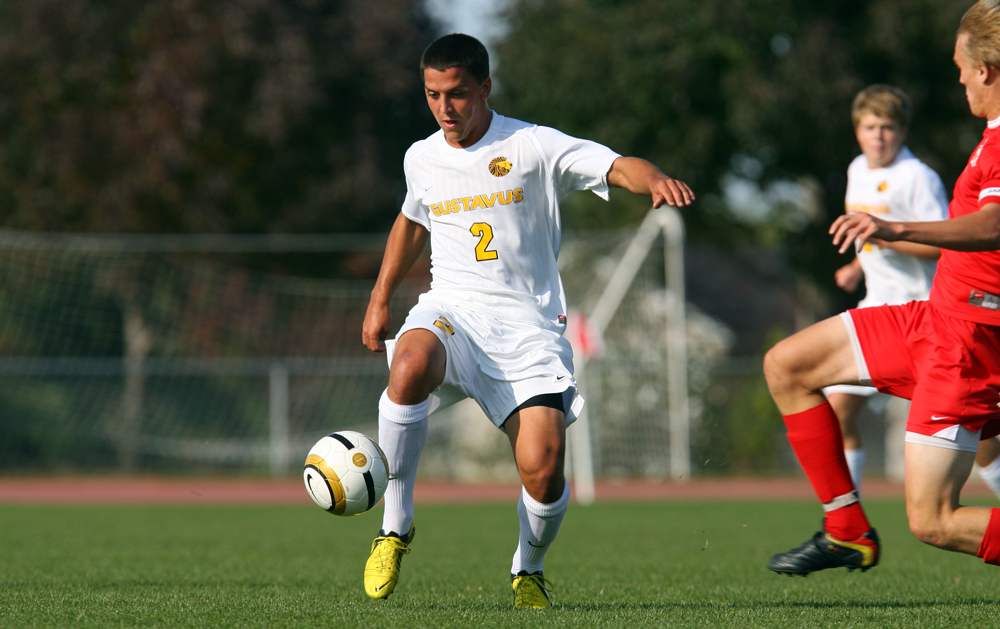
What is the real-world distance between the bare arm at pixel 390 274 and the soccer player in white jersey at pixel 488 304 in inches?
0.4

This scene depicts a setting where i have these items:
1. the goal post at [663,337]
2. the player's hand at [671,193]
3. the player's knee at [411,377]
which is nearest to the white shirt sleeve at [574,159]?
the player's hand at [671,193]

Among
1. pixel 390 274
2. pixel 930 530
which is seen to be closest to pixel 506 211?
pixel 390 274

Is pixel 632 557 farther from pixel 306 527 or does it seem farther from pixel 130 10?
pixel 130 10

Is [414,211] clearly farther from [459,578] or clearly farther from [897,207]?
[897,207]

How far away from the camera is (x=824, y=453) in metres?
4.81

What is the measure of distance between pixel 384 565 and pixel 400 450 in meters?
0.47

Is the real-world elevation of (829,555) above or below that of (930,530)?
below

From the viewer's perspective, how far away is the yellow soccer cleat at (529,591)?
4625mm

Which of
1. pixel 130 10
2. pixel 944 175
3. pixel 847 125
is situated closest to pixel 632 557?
pixel 847 125

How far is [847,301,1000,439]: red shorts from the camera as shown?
4234mm

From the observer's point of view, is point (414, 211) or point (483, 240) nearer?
point (483, 240)

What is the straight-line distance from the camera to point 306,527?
10.5 metres

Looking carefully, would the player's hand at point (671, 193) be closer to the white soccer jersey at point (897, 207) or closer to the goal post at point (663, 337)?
the white soccer jersey at point (897, 207)

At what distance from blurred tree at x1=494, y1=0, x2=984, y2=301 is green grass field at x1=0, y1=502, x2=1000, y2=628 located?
33.1 feet
